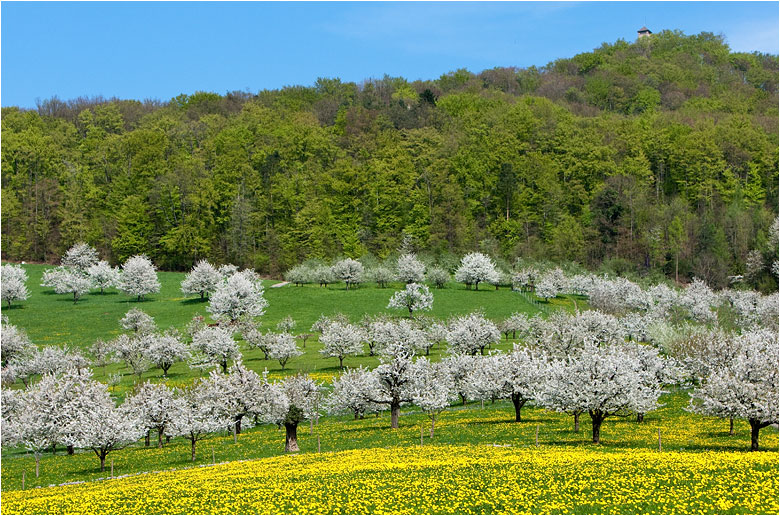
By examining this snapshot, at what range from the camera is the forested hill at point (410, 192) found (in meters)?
138

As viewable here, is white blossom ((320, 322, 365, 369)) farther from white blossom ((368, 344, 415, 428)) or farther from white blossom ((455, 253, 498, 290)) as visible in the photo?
white blossom ((455, 253, 498, 290))

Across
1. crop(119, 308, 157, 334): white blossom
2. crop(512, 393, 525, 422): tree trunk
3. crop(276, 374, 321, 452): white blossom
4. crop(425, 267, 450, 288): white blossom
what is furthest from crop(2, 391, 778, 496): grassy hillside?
crop(425, 267, 450, 288): white blossom

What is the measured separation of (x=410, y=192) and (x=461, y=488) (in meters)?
123

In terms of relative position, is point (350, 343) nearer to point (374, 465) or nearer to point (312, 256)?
point (374, 465)

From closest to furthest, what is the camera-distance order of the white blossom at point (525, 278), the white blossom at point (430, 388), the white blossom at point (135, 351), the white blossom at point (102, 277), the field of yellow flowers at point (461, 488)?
the field of yellow flowers at point (461, 488) → the white blossom at point (430, 388) → the white blossom at point (135, 351) → the white blossom at point (525, 278) → the white blossom at point (102, 277)

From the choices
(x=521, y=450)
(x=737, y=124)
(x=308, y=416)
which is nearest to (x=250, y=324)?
(x=308, y=416)

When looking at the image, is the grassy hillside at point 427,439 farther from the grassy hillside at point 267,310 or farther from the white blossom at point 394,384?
the grassy hillside at point 267,310

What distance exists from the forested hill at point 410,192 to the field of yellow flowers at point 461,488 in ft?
315

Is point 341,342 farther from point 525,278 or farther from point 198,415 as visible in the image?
point 525,278

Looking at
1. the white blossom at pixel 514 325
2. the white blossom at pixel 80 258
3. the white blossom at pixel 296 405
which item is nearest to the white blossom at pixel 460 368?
the white blossom at pixel 296 405

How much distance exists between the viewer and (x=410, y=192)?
151125mm

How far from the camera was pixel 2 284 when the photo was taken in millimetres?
100250

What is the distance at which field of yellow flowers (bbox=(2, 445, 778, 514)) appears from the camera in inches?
1106

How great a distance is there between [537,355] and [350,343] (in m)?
20.0
